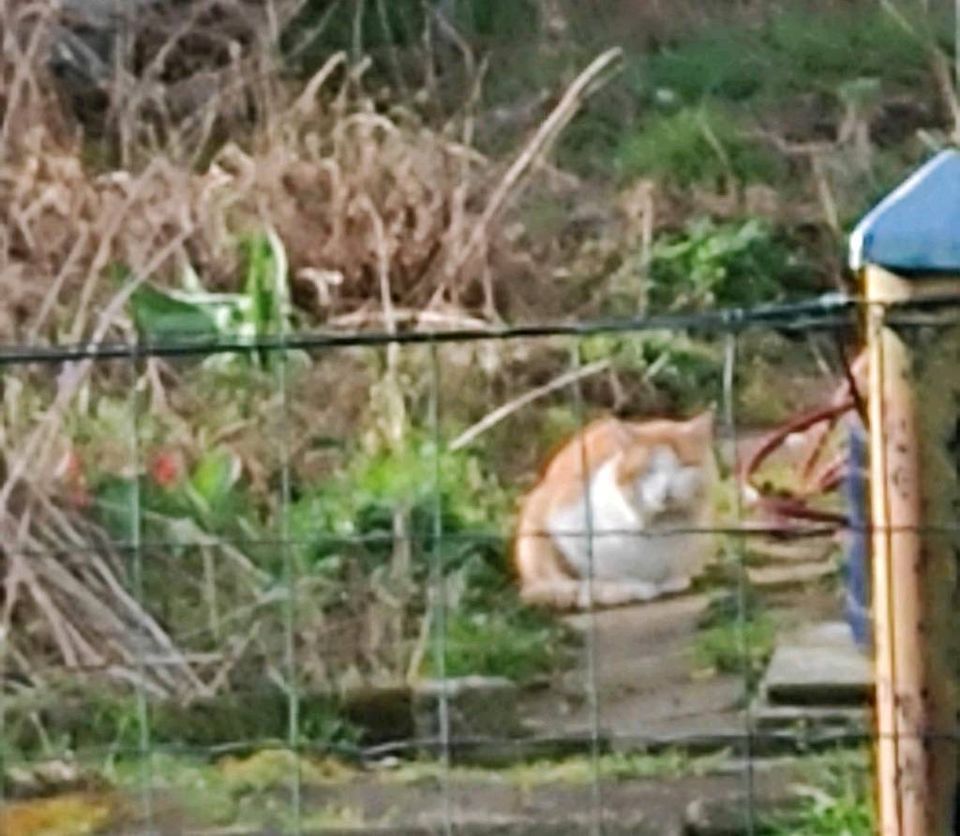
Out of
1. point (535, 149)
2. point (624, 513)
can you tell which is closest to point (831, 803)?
point (624, 513)

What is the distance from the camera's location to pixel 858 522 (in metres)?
2.61

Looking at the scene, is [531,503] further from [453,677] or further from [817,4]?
[817,4]

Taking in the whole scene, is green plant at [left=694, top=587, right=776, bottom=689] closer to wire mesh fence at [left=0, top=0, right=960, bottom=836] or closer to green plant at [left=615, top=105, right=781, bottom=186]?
wire mesh fence at [left=0, top=0, right=960, bottom=836]

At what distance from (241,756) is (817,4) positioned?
5.04 ft

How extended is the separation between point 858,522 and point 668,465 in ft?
5.20

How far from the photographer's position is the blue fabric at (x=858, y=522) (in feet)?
8.23

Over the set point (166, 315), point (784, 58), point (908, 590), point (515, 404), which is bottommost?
point (908, 590)

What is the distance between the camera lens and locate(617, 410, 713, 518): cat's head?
420 cm

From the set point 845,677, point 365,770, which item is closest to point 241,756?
point 365,770

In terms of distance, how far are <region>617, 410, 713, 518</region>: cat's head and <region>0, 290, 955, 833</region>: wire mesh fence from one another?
0.10ft

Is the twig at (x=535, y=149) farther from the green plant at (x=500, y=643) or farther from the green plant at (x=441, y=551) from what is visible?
the green plant at (x=500, y=643)

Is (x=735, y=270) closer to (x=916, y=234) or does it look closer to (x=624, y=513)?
(x=624, y=513)

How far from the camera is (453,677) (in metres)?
3.98

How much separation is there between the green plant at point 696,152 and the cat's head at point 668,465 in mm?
386
